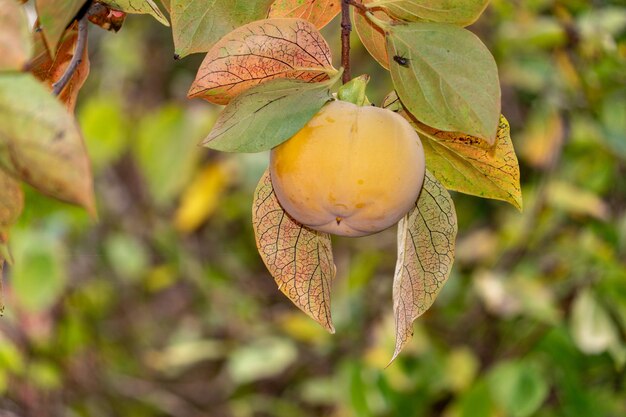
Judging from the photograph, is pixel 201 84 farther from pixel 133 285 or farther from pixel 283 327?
pixel 133 285

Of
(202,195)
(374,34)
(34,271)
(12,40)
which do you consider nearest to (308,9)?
(374,34)

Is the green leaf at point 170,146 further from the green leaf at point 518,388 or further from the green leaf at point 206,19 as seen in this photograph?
the green leaf at point 206,19

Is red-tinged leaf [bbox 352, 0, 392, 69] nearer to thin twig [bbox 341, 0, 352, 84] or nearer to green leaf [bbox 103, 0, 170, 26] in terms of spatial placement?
thin twig [bbox 341, 0, 352, 84]

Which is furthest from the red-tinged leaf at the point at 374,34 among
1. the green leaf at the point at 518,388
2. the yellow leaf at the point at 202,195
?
the yellow leaf at the point at 202,195

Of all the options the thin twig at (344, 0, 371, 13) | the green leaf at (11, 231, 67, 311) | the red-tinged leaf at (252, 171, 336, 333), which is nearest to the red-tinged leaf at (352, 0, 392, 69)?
the thin twig at (344, 0, 371, 13)

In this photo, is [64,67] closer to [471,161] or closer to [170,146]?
[471,161]
